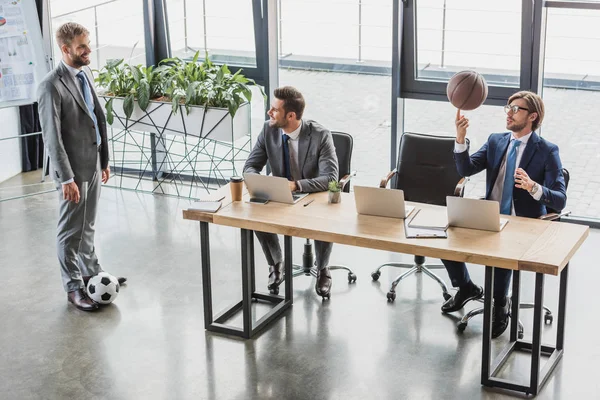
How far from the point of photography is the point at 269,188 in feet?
16.3

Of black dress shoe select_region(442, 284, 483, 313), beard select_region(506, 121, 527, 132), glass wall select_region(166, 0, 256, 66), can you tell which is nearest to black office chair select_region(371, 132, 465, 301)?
black dress shoe select_region(442, 284, 483, 313)

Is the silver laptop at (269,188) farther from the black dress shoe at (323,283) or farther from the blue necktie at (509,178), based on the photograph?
the blue necktie at (509,178)

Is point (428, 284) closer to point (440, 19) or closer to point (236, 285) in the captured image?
point (236, 285)

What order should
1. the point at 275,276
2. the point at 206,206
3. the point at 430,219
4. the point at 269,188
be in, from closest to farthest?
the point at 430,219 → the point at 206,206 → the point at 269,188 → the point at 275,276

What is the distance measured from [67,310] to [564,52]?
4.24 m

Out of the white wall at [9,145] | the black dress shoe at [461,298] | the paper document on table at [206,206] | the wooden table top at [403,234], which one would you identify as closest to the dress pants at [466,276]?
the black dress shoe at [461,298]

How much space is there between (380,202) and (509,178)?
0.83 meters

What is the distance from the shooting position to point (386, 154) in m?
7.63

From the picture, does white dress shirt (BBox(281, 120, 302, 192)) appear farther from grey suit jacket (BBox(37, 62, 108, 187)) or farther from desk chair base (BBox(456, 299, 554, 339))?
desk chair base (BBox(456, 299, 554, 339))

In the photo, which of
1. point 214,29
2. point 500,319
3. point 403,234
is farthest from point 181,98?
point 500,319

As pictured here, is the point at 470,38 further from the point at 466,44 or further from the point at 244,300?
the point at 244,300

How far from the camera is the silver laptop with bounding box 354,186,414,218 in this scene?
4.63 metres

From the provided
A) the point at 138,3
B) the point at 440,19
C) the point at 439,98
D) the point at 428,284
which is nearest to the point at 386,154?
the point at 439,98

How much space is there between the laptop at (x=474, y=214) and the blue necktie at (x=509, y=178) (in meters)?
0.48
